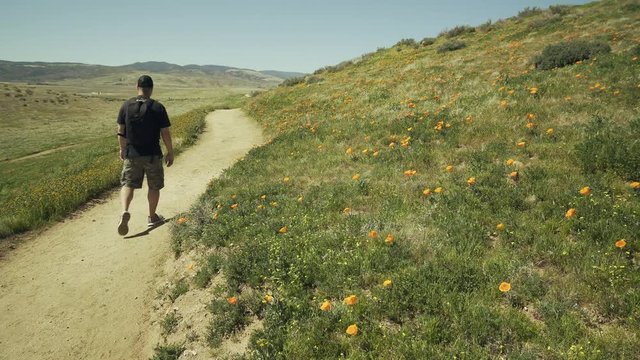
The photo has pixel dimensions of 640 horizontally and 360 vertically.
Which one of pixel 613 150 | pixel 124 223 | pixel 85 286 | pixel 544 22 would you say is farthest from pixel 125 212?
pixel 544 22

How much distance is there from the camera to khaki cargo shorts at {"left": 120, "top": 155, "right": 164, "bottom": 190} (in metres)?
9.95

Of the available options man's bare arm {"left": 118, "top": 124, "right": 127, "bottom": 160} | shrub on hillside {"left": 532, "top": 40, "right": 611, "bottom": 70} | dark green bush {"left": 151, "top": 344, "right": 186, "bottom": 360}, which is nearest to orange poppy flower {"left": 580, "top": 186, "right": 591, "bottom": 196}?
dark green bush {"left": 151, "top": 344, "right": 186, "bottom": 360}

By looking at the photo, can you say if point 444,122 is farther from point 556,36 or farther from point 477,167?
point 556,36

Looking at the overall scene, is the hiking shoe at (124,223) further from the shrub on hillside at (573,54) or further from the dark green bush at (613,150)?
the shrub on hillside at (573,54)

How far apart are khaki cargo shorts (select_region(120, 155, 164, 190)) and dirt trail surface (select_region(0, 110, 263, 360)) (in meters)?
1.39

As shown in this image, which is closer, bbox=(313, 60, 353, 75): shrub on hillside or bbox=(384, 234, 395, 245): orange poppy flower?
bbox=(384, 234, 395, 245): orange poppy flower

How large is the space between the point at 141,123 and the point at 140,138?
1.29 ft

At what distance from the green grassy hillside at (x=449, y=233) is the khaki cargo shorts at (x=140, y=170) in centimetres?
140

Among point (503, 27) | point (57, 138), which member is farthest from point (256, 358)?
point (57, 138)

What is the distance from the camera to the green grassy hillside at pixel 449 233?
16.0 ft

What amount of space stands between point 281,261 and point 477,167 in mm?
5212

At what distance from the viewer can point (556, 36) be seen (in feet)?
77.3

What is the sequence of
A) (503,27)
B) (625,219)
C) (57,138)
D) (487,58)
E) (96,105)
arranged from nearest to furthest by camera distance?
(625,219), (487,58), (503,27), (57,138), (96,105)

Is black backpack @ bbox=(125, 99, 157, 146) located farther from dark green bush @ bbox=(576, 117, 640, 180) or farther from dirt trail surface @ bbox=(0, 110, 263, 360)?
dark green bush @ bbox=(576, 117, 640, 180)
